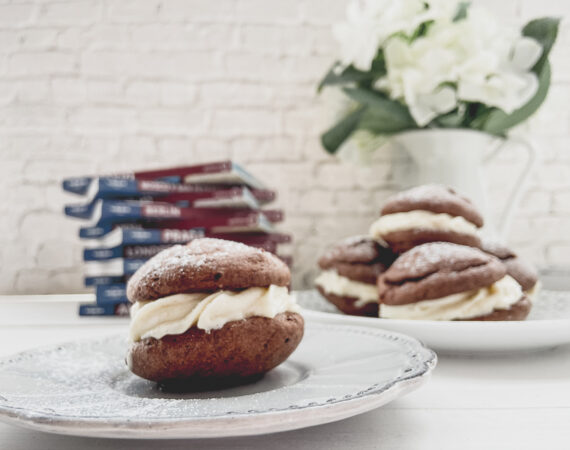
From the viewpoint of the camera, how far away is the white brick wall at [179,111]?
178 cm

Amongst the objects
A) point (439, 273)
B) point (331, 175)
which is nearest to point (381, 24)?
point (331, 175)

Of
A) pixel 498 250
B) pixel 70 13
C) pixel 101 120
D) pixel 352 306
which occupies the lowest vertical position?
pixel 352 306

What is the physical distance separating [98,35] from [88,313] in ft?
3.19

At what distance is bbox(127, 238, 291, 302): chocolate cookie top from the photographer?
63 centimetres

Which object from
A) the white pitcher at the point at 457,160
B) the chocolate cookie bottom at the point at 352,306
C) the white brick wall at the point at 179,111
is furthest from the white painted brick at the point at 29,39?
the chocolate cookie bottom at the point at 352,306

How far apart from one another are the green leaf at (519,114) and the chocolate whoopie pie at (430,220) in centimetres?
54

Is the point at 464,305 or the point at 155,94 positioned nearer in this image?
the point at 464,305

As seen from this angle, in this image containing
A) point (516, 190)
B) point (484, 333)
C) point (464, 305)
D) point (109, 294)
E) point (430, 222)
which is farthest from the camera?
point (516, 190)

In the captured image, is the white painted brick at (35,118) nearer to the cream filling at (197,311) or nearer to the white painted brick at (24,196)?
the white painted brick at (24,196)

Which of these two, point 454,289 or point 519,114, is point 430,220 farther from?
point 519,114

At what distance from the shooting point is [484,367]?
749mm

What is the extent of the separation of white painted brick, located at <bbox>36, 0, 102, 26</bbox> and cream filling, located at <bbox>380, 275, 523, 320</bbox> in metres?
1.48

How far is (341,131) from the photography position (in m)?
1.62

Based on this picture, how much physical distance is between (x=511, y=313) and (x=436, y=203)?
10.1 inches
